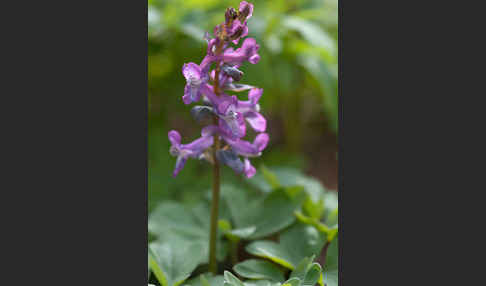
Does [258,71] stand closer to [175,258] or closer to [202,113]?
[202,113]

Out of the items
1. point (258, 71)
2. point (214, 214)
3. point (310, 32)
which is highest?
point (310, 32)

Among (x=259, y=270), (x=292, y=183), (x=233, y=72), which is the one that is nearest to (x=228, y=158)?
(x=233, y=72)

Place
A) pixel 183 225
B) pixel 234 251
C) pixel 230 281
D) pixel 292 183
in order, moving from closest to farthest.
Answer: pixel 230 281 < pixel 234 251 < pixel 183 225 < pixel 292 183

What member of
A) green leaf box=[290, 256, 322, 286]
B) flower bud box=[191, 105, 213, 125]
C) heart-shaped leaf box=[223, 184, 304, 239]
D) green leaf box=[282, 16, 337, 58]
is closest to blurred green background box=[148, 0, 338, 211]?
green leaf box=[282, 16, 337, 58]

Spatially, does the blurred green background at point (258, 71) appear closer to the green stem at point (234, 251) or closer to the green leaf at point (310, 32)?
the green leaf at point (310, 32)

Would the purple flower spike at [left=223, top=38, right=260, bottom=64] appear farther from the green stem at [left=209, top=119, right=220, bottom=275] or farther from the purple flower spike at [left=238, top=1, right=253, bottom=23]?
the green stem at [left=209, top=119, right=220, bottom=275]

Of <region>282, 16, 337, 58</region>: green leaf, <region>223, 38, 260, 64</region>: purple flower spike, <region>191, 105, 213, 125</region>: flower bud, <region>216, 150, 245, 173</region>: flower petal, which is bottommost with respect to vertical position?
<region>216, 150, 245, 173</region>: flower petal

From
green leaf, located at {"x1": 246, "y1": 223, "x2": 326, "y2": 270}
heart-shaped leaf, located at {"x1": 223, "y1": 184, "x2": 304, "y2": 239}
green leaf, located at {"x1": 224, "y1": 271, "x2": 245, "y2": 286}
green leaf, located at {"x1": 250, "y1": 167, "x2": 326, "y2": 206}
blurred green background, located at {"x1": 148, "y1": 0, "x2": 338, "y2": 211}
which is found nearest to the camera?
green leaf, located at {"x1": 224, "y1": 271, "x2": 245, "y2": 286}
